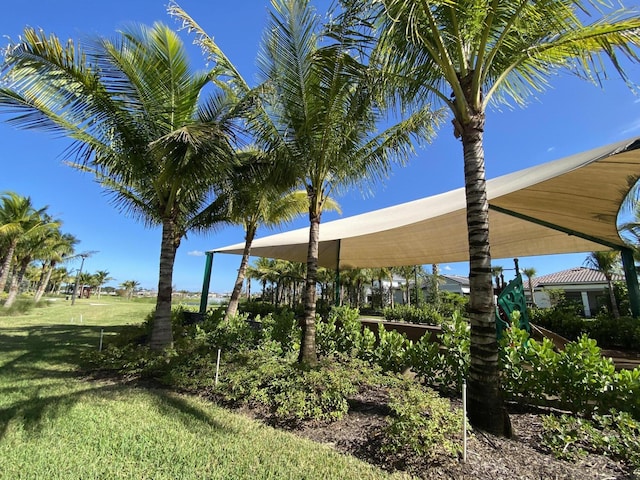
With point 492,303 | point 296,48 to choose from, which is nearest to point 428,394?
point 492,303

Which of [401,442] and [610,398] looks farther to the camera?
[610,398]

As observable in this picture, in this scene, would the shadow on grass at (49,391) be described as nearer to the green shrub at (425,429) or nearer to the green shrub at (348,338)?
the green shrub at (425,429)

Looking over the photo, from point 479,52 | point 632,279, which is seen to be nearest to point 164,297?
point 479,52

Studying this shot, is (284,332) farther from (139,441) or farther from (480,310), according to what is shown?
(480,310)

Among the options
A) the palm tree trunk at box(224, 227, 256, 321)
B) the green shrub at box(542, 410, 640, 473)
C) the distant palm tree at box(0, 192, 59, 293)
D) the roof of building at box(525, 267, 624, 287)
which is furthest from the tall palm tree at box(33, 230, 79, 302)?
the roof of building at box(525, 267, 624, 287)

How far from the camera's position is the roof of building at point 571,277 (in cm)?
2859

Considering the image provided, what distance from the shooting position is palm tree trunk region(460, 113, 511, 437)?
324 centimetres

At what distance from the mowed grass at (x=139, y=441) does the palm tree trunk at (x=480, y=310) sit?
130 centimetres

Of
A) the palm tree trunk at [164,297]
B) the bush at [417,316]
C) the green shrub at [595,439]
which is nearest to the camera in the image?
the green shrub at [595,439]

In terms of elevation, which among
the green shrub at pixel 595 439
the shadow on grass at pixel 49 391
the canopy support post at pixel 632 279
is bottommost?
the shadow on grass at pixel 49 391

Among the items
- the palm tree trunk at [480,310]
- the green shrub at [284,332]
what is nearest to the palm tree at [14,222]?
the green shrub at [284,332]

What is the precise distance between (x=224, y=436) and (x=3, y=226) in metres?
22.5

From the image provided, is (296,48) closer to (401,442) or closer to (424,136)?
(424,136)

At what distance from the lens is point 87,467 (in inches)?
108
